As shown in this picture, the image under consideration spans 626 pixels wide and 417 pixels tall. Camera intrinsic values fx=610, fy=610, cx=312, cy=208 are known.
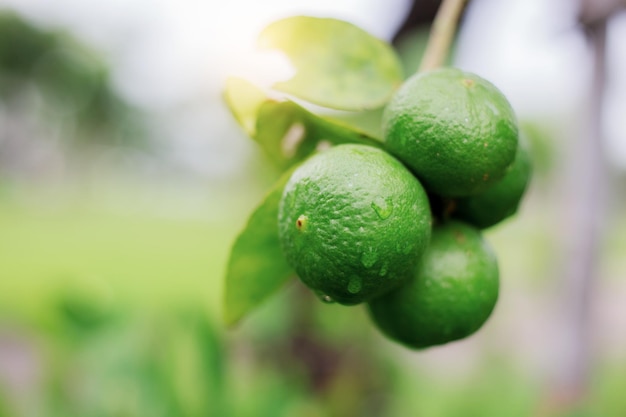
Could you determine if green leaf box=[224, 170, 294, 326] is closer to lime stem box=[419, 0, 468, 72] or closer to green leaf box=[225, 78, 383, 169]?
green leaf box=[225, 78, 383, 169]

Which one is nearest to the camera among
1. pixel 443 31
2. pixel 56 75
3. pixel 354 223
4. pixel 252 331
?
pixel 354 223

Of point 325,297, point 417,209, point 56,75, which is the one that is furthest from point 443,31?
point 56,75

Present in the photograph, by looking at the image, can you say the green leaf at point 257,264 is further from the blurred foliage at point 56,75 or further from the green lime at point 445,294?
the blurred foliage at point 56,75

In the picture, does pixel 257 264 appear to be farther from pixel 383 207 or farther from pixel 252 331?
pixel 252 331

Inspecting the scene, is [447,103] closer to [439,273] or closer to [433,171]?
[433,171]

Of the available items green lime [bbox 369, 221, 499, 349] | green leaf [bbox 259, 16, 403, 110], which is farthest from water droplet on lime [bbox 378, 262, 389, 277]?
green leaf [bbox 259, 16, 403, 110]

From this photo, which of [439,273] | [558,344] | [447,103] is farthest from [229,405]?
[447,103]
